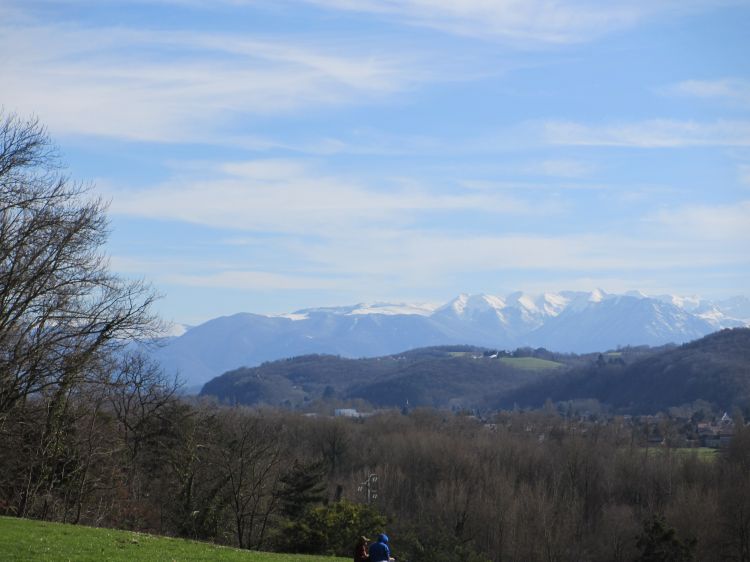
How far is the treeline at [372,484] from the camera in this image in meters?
35.8

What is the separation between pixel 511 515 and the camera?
6300 cm

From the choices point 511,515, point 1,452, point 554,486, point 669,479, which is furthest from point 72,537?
point 669,479

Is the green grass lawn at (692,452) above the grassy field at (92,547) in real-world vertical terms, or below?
below

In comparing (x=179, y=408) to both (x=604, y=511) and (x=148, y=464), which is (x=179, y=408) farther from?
(x=604, y=511)

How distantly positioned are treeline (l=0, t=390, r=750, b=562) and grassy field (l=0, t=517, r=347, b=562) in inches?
247

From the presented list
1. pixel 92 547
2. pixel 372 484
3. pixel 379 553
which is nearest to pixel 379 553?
pixel 379 553

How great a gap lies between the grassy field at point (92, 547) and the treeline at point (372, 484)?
6.28m

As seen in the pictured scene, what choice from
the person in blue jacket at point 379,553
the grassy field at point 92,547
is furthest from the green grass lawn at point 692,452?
the person in blue jacket at point 379,553

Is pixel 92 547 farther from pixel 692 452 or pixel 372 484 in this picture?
pixel 692 452

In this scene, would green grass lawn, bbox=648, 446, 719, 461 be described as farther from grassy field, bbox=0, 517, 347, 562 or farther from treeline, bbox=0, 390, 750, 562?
grassy field, bbox=0, 517, 347, 562

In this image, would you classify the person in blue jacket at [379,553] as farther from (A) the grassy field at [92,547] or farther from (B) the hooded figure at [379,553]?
(A) the grassy field at [92,547]

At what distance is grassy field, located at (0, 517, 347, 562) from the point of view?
746 inches

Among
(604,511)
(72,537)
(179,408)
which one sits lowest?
(604,511)

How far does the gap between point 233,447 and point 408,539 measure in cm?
1110
